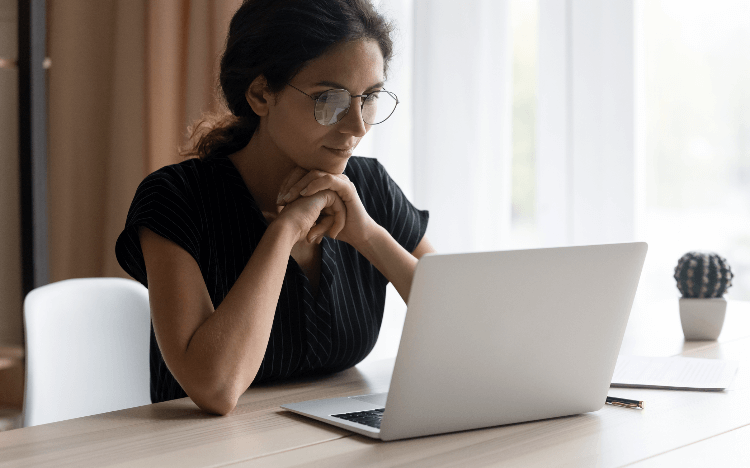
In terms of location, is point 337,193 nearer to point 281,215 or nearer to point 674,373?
point 281,215

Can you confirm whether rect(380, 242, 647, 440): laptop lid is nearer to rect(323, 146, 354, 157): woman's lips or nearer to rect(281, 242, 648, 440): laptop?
rect(281, 242, 648, 440): laptop

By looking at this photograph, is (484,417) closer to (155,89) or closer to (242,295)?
(242,295)

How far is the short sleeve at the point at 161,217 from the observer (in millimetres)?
1135

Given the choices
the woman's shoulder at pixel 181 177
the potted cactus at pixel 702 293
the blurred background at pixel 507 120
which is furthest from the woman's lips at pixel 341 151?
the blurred background at pixel 507 120

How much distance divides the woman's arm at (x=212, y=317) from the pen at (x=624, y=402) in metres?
0.50

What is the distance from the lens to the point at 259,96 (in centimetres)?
135

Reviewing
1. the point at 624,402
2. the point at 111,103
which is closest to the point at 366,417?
the point at 624,402

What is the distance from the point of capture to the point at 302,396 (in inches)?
42.8

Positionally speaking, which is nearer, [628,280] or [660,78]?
[628,280]

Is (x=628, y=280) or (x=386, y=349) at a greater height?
(x=628, y=280)

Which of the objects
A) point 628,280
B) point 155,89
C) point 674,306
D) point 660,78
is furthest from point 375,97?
point 660,78

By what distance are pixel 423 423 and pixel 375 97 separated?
642mm

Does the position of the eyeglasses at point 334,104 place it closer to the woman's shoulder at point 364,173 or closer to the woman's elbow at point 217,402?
the woman's shoulder at point 364,173

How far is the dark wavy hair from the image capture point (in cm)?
124
